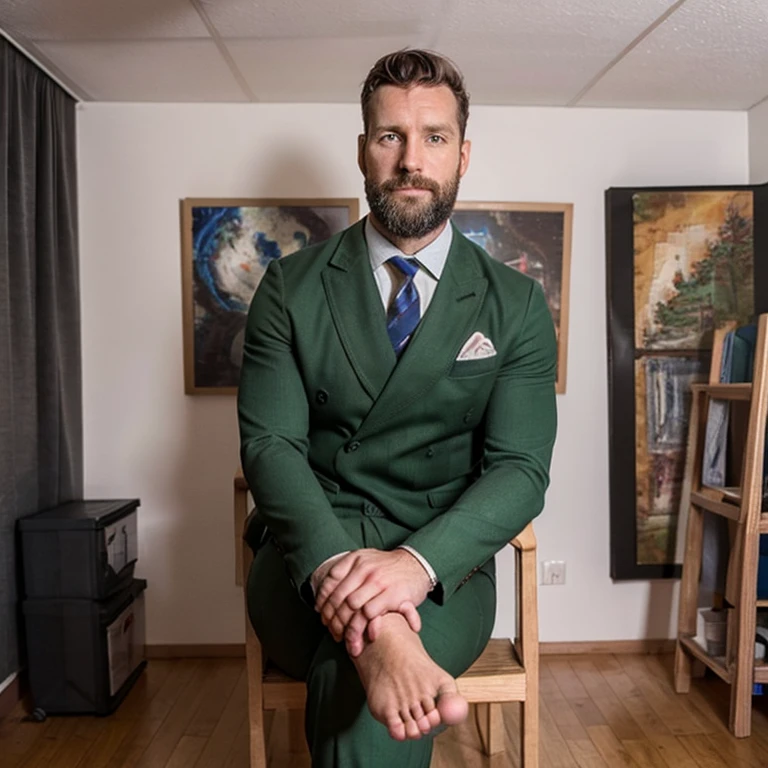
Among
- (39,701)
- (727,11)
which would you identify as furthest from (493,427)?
(39,701)

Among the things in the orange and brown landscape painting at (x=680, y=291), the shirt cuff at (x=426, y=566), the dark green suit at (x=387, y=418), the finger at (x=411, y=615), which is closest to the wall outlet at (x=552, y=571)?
the orange and brown landscape painting at (x=680, y=291)

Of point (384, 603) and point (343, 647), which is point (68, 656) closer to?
point (343, 647)

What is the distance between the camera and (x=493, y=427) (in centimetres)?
162

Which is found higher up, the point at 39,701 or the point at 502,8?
the point at 502,8

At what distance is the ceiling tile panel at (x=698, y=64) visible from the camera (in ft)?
7.15

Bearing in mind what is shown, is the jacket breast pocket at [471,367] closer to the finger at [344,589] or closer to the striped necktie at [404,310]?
the striped necktie at [404,310]

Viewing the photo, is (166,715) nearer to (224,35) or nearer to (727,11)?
(224,35)

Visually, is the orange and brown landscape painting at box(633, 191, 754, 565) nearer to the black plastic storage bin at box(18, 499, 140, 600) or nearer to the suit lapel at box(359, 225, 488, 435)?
the suit lapel at box(359, 225, 488, 435)

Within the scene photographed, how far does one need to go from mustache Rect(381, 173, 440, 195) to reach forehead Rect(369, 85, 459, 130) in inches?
4.0

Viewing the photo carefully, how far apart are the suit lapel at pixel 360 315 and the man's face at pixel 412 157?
0.11 meters

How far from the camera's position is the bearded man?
147cm

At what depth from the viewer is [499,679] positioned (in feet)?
5.54

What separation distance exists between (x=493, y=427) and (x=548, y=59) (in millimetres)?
1426

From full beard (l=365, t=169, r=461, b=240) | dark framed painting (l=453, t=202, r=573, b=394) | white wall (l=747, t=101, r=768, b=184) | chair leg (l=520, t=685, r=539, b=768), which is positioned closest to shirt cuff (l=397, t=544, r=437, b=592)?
chair leg (l=520, t=685, r=539, b=768)
